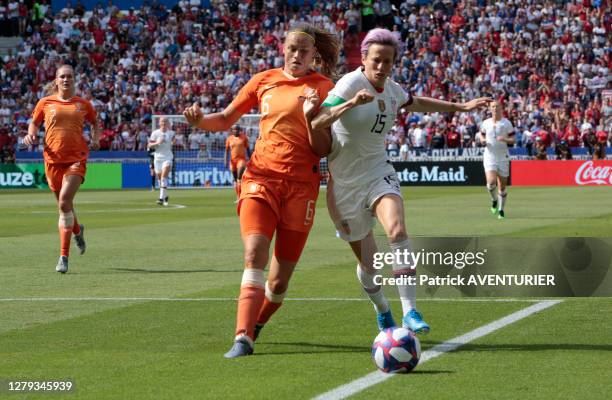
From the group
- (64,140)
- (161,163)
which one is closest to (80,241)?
(64,140)

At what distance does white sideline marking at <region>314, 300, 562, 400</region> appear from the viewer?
7016 mm

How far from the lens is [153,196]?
4072 cm

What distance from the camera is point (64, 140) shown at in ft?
53.3

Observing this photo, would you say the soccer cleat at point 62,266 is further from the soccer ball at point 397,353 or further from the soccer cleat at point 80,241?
the soccer ball at point 397,353

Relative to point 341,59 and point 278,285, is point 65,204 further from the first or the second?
point 341,59

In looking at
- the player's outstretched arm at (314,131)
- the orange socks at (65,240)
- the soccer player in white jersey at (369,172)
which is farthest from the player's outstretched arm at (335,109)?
the orange socks at (65,240)

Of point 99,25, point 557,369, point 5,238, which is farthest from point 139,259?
point 99,25

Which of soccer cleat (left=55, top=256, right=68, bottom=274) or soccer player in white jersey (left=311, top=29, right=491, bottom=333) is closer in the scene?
soccer player in white jersey (left=311, top=29, right=491, bottom=333)

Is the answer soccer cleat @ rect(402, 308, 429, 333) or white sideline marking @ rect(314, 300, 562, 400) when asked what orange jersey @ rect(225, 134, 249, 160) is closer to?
white sideline marking @ rect(314, 300, 562, 400)

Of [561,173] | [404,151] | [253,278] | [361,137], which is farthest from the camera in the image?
[404,151]

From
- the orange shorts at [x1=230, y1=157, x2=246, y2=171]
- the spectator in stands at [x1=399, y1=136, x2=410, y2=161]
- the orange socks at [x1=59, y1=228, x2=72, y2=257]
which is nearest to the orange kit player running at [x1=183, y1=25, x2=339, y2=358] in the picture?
the orange socks at [x1=59, y1=228, x2=72, y2=257]

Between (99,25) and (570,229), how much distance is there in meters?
39.8

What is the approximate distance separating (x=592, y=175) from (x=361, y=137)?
37.5m

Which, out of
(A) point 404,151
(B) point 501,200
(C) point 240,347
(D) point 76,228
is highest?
(C) point 240,347
